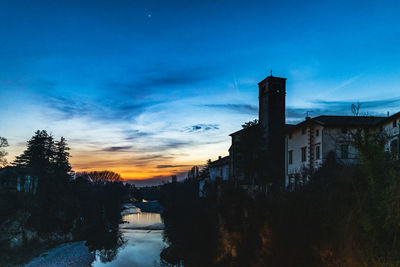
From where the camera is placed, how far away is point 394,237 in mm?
14578

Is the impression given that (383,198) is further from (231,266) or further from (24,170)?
(24,170)

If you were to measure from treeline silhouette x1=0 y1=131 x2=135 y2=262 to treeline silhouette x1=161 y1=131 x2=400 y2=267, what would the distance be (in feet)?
66.5

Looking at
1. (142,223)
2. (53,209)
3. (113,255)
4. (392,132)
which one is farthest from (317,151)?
(142,223)

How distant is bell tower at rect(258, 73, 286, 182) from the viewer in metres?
42.2

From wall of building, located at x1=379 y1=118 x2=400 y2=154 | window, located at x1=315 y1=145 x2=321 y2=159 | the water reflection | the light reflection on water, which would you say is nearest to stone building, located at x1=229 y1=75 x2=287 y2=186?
window, located at x1=315 y1=145 x2=321 y2=159

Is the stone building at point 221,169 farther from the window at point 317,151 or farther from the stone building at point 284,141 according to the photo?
the window at point 317,151

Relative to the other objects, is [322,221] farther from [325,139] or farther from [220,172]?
[220,172]

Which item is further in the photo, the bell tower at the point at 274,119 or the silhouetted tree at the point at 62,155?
the silhouetted tree at the point at 62,155

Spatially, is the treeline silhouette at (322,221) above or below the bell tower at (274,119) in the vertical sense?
below

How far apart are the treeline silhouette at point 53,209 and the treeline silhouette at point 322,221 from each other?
20268 millimetres

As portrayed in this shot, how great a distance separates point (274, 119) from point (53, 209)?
35980 mm

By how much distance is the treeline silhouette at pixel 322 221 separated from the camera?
610 inches

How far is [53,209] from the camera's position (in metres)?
51.9

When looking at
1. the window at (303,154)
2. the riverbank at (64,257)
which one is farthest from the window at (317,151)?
the riverbank at (64,257)
